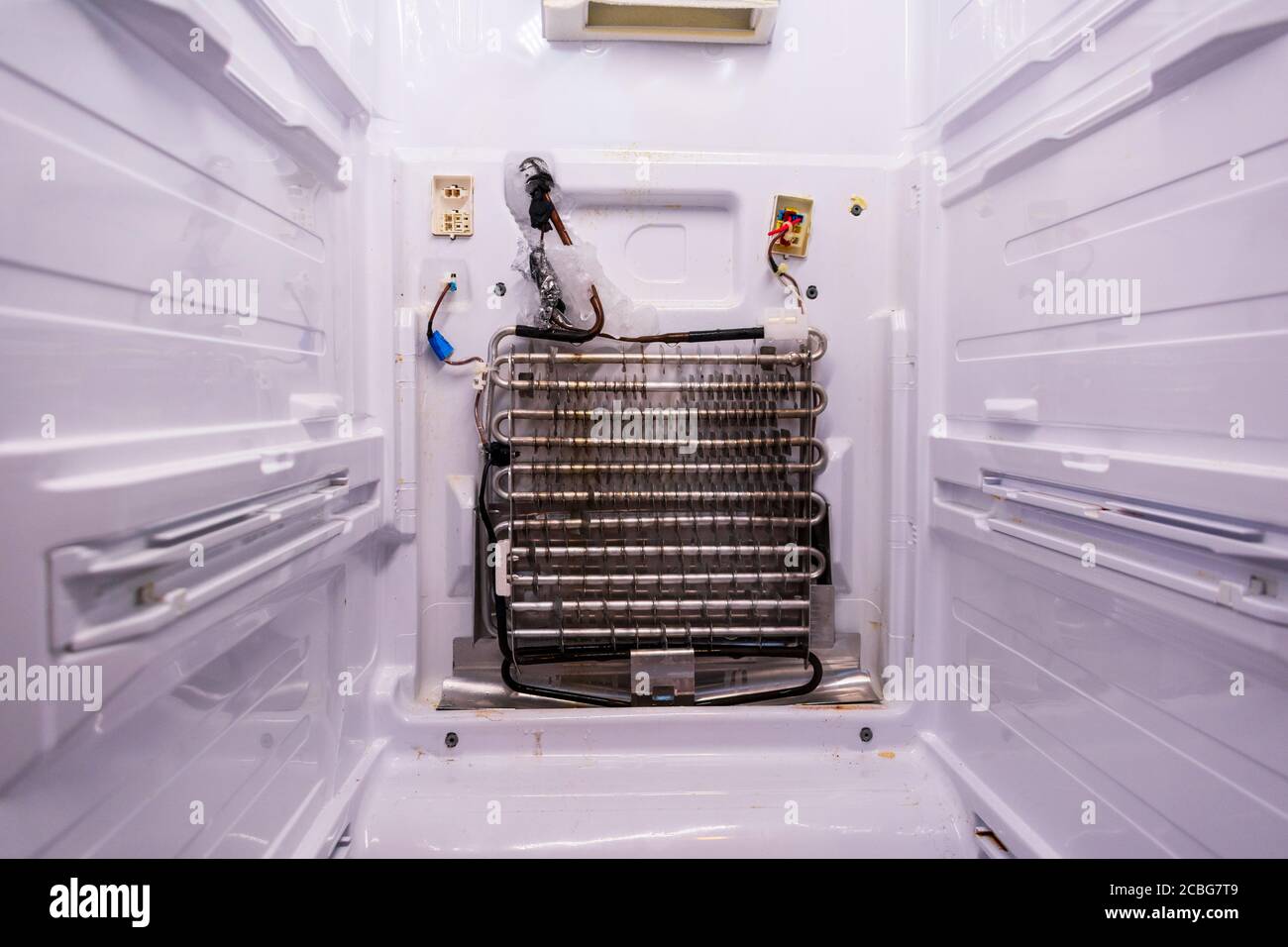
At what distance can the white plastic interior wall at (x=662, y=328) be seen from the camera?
26.7 inches

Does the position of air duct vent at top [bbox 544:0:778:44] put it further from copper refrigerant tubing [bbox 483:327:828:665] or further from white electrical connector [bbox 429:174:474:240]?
copper refrigerant tubing [bbox 483:327:828:665]

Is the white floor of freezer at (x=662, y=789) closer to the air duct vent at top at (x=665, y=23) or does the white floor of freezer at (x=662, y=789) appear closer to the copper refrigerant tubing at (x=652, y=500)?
the copper refrigerant tubing at (x=652, y=500)

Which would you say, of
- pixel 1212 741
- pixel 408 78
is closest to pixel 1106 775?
pixel 1212 741

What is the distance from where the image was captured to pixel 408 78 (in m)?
1.44

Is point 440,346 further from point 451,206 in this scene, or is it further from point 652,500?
point 652,500

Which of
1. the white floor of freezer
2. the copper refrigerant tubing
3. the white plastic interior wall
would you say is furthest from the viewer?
the copper refrigerant tubing

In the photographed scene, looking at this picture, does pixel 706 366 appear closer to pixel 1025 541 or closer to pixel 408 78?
pixel 1025 541

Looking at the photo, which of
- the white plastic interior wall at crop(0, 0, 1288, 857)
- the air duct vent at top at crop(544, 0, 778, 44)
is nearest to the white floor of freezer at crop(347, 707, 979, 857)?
the white plastic interior wall at crop(0, 0, 1288, 857)

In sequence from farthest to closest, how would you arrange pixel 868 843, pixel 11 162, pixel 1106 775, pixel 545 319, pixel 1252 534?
pixel 545 319 < pixel 868 843 < pixel 1106 775 < pixel 1252 534 < pixel 11 162

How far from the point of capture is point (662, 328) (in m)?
1.48

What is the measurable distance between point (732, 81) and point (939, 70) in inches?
18.1

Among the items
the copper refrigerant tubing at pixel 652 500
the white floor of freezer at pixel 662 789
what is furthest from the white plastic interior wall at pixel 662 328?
the copper refrigerant tubing at pixel 652 500

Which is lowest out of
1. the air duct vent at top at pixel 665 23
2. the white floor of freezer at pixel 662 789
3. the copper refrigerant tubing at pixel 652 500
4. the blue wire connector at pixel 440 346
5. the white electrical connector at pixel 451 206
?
the white floor of freezer at pixel 662 789

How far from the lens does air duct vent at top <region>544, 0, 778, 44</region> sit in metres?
1.40
